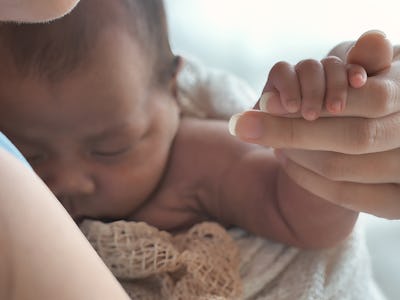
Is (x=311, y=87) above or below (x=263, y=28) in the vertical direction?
above

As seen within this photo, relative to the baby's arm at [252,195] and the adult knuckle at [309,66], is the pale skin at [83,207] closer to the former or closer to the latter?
the baby's arm at [252,195]

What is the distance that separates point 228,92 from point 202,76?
61 millimetres

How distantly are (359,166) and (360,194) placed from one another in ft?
0.15

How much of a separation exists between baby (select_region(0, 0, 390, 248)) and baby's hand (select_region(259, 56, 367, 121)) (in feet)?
0.74

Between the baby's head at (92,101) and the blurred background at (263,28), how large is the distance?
35 cm

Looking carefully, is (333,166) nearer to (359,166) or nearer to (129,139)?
(359,166)

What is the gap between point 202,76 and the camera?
1019 millimetres

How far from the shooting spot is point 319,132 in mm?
561

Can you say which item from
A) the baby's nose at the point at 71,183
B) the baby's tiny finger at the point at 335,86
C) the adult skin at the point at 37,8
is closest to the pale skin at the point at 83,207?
the baby's nose at the point at 71,183

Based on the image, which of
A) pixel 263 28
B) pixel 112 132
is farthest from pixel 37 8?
pixel 263 28

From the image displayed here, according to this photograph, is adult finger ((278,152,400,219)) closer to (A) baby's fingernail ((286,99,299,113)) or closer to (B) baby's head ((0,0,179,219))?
(A) baby's fingernail ((286,99,299,113))

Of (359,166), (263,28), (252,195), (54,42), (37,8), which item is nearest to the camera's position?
(37,8)

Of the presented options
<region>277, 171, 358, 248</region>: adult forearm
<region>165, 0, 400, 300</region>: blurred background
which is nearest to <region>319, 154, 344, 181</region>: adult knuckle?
<region>277, 171, 358, 248</region>: adult forearm

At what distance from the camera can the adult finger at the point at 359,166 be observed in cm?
60
